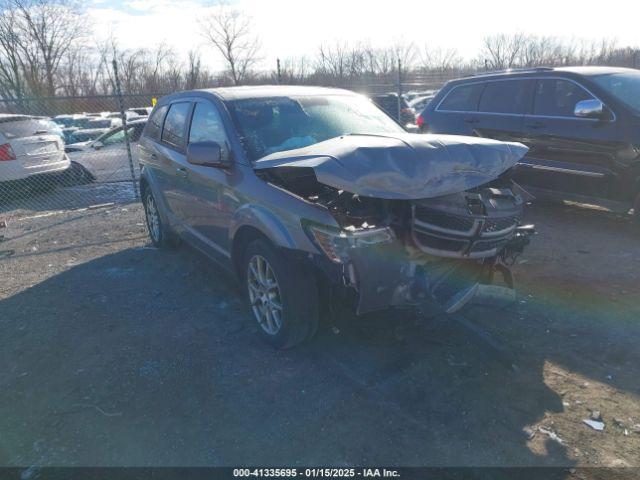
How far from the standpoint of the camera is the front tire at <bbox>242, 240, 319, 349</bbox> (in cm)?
326

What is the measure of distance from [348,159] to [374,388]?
1469 mm

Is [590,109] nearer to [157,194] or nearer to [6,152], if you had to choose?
[157,194]

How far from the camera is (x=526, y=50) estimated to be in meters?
40.5

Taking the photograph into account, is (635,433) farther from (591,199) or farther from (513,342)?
(591,199)

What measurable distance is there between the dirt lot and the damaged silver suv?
1.34 ft

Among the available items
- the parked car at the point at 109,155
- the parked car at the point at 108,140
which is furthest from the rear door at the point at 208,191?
the parked car at the point at 108,140

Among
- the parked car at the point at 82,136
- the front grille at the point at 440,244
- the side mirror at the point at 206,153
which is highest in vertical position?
the side mirror at the point at 206,153

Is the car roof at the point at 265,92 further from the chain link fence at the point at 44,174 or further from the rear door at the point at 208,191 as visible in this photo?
the chain link fence at the point at 44,174

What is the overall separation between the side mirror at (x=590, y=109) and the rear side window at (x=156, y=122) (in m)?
4.82

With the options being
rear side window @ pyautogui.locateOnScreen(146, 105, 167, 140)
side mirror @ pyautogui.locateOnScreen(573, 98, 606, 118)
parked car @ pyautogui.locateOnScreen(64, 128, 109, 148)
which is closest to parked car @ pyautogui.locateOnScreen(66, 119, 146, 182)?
parked car @ pyautogui.locateOnScreen(64, 128, 109, 148)

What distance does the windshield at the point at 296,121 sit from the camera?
3.91 metres

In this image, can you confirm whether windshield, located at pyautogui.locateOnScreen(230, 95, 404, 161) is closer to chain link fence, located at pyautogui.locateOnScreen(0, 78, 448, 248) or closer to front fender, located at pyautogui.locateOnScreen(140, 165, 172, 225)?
front fender, located at pyautogui.locateOnScreen(140, 165, 172, 225)

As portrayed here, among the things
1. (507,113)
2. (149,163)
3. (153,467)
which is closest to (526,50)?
(507,113)

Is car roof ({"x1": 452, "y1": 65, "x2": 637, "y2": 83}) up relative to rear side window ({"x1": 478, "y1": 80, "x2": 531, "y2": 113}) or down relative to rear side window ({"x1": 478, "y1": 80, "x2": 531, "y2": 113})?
up
